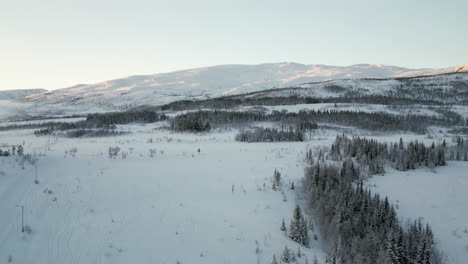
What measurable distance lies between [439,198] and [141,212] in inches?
375

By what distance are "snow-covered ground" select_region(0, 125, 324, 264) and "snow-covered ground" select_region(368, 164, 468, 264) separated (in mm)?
3142

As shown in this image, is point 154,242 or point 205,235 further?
point 205,235

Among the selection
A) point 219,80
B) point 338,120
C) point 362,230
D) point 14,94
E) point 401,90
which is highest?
point 219,80

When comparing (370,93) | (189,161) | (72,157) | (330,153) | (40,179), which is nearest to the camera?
(40,179)

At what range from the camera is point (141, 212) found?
7957 millimetres

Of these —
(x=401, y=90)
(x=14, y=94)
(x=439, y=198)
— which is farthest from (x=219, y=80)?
(x=439, y=198)

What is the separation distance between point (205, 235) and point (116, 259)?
211 cm

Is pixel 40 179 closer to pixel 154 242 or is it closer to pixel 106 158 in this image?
pixel 106 158

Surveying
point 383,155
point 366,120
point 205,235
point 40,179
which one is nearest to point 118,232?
point 205,235

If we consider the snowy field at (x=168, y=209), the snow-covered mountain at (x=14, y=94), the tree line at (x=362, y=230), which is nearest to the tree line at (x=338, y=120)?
the snowy field at (x=168, y=209)

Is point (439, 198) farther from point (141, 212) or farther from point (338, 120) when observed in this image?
point (338, 120)

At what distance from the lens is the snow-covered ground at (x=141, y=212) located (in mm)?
6066

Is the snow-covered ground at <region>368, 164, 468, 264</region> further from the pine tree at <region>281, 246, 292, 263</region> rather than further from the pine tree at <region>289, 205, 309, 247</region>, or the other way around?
the pine tree at <region>281, 246, 292, 263</region>

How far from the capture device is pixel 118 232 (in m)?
6.78
